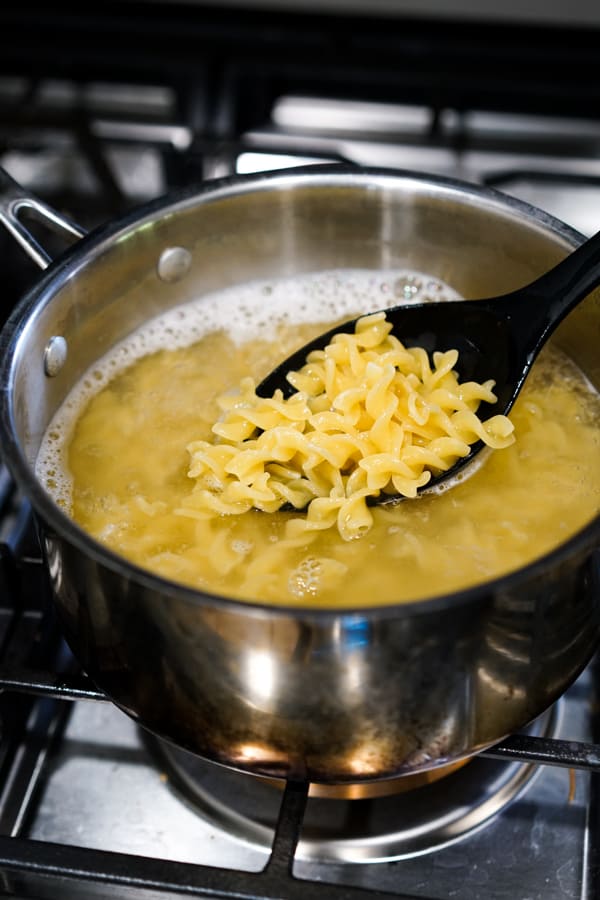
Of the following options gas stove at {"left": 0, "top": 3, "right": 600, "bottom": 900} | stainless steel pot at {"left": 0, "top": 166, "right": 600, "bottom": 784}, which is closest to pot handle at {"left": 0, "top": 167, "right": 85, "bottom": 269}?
stainless steel pot at {"left": 0, "top": 166, "right": 600, "bottom": 784}

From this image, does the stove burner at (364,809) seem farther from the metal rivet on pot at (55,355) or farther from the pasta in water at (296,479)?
the metal rivet on pot at (55,355)

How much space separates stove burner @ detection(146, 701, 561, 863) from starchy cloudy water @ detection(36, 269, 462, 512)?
0.60 m

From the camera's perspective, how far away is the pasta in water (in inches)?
45.5

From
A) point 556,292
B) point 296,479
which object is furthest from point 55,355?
point 556,292

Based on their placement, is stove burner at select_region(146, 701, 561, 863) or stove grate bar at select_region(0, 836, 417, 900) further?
stove burner at select_region(146, 701, 561, 863)

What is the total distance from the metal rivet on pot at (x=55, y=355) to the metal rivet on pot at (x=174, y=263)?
20 cm

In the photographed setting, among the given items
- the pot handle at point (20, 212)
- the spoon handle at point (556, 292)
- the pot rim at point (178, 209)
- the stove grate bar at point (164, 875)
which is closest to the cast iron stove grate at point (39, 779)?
the stove grate bar at point (164, 875)

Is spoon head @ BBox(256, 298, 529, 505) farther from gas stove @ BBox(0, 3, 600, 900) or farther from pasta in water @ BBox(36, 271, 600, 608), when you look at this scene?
gas stove @ BBox(0, 3, 600, 900)

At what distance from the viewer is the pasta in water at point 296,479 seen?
45.5 inches

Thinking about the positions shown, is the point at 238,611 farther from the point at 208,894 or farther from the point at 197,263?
the point at 197,263


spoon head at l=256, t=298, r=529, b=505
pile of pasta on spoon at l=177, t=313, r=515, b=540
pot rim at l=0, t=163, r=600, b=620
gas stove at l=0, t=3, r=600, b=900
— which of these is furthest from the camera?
spoon head at l=256, t=298, r=529, b=505

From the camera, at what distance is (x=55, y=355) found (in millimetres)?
1312

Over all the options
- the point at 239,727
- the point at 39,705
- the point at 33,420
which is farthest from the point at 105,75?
the point at 239,727

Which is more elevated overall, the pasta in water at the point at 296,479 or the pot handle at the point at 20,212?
the pot handle at the point at 20,212
